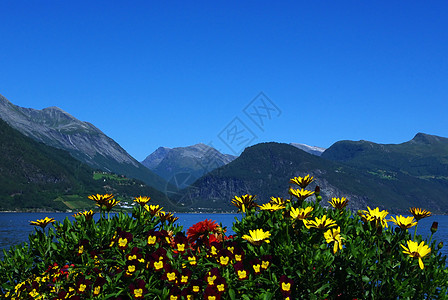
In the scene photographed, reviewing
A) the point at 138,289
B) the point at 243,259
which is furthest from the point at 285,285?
the point at 138,289

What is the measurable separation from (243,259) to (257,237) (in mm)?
542

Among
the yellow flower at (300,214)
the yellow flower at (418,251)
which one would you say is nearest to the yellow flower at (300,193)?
the yellow flower at (300,214)

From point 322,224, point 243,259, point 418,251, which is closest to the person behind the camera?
point 418,251

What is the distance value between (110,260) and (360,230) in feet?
14.0

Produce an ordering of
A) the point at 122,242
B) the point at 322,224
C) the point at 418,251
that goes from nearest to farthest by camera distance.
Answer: the point at 418,251 → the point at 322,224 → the point at 122,242

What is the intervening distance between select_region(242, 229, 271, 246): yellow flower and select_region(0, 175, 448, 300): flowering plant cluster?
0.06 ft

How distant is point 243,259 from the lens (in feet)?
22.8

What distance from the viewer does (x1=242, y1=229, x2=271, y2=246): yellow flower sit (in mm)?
6562

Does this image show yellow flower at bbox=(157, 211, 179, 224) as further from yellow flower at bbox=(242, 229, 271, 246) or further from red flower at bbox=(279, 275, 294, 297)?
red flower at bbox=(279, 275, 294, 297)

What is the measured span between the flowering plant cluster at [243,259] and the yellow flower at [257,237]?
0.06 feet

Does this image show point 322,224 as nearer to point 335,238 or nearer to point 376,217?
point 335,238

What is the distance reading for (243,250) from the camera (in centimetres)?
716

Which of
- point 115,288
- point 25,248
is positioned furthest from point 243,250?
point 25,248

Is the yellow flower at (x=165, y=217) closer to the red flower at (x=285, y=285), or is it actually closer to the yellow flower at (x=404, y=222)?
the red flower at (x=285, y=285)
